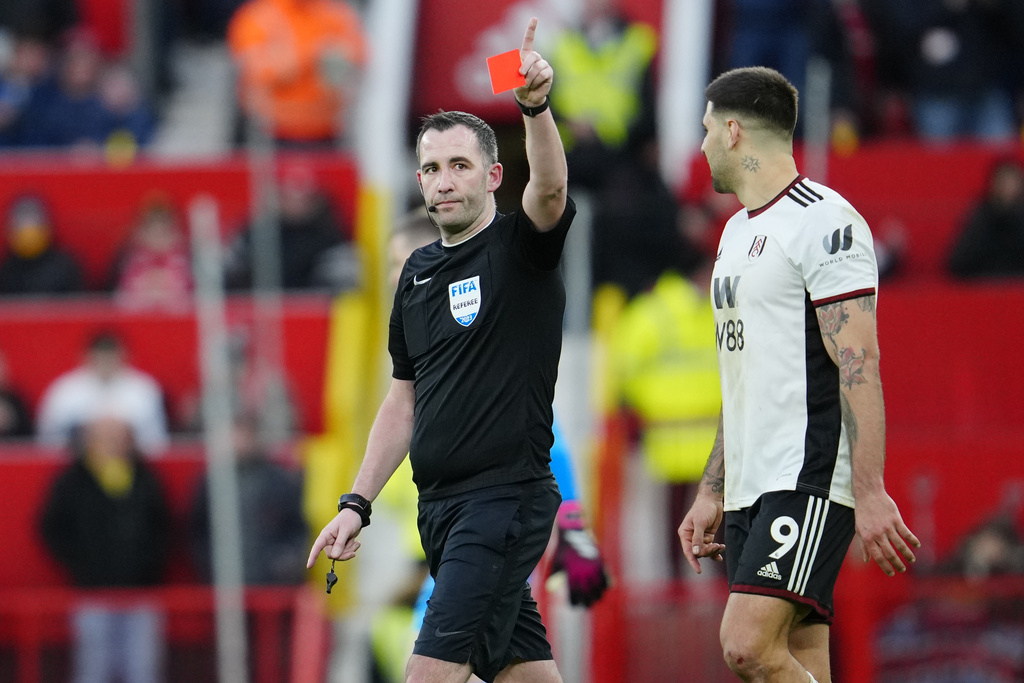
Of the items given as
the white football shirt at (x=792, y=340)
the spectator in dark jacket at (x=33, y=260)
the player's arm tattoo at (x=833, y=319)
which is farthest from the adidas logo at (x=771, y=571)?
the spectator in dark jacket at (x=33, y=260)

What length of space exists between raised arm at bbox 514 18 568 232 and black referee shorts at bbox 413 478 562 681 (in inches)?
34.3

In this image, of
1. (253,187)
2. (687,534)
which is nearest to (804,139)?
(253,187)

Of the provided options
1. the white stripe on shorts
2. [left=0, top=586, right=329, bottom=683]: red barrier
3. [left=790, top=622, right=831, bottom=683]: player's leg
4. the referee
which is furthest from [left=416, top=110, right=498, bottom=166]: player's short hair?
[left=0, top=586, right=329, bottom=683]: red barrier

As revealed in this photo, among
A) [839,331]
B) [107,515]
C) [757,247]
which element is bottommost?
[107,515]

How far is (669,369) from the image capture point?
10.1 metres

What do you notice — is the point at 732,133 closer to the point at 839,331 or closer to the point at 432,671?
the point at 839,331

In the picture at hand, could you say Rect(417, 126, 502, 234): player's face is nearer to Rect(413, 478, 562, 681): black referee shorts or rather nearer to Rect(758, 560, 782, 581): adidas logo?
Rect(413, 478, 562, 681): black referee shorts

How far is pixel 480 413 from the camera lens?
4.43 metres

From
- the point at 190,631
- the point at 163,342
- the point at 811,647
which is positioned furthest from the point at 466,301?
the point at 163,342

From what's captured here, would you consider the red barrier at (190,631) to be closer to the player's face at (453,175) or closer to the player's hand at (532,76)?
the player's face at (453,175)

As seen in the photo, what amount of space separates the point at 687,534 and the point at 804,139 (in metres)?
8.49

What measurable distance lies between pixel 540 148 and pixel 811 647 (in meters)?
1.89

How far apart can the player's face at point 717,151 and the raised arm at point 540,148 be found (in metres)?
0.78

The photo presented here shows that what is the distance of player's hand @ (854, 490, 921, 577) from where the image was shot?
13.8ft
